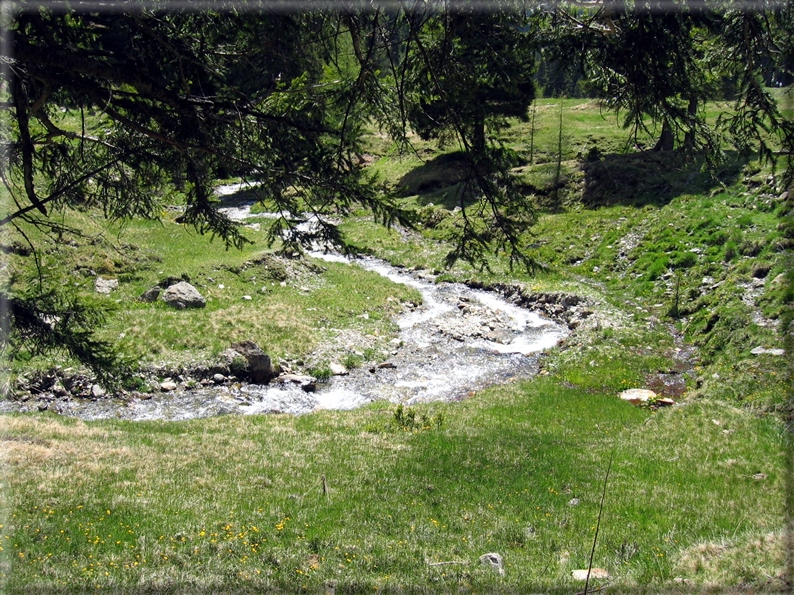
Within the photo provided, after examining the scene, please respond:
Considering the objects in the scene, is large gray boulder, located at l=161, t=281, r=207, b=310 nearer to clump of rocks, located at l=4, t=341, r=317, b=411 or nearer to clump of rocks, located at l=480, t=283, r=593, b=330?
clump of rocks, located at l=4, t=341, r=317, b=411

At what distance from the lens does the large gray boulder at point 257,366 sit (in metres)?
21.1

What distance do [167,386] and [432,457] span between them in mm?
Answer: 10318

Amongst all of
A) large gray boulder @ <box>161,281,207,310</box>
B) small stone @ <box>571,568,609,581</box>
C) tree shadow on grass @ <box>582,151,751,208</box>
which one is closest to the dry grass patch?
small stone @ <box>571,568,609,581</box>

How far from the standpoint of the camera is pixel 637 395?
18.9 m

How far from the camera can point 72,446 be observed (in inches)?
482

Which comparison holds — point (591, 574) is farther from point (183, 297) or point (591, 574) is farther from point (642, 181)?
point (642, 181)

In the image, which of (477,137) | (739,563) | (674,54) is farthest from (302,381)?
(674,54)

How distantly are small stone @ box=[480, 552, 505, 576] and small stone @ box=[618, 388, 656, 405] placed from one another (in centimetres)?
1187

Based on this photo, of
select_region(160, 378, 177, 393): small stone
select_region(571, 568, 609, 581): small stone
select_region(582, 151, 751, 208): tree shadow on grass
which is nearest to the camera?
select_region(571, 568, 609, 581): small stone

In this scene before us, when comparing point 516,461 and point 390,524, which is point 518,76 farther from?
point 516,461

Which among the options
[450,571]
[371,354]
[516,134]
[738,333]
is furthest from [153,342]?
[516,134]

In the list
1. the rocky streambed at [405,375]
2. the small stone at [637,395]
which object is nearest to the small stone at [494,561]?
the rocky streambed at [405,375]

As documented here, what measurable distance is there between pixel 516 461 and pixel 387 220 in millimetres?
6913

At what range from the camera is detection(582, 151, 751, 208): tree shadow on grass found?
123 ft
